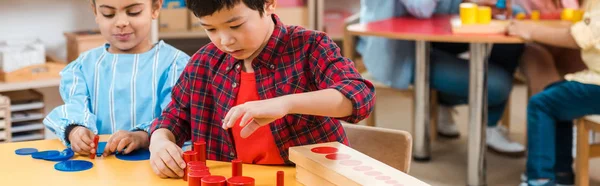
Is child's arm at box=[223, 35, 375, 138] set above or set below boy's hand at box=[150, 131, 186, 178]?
above

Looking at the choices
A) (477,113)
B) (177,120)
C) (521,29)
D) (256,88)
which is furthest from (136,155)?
(477,113)

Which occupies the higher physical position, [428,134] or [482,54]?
[482,54]

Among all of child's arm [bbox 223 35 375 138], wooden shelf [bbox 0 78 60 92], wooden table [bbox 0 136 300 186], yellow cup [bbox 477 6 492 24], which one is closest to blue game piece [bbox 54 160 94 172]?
wooden table [bbox 0 136 300 186]

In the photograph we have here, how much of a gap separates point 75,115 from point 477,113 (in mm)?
1772

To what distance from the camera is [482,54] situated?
9.80 feet

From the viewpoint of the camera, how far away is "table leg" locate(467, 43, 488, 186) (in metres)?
3.00

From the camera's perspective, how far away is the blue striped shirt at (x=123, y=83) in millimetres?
1906

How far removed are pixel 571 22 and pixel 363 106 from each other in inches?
77.1

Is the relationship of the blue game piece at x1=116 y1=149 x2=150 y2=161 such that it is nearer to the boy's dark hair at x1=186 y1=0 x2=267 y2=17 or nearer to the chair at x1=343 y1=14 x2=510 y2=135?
the boy's dark hair at x1=186 y1=0 x2=267 y2=17

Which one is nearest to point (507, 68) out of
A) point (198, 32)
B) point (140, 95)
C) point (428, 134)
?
point (428, 134)

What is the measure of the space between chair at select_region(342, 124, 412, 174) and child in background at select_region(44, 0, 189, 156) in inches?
19.0

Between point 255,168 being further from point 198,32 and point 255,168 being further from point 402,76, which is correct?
point 198,32

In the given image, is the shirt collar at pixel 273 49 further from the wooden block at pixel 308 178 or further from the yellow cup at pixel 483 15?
the yellow cup at pixel 483 15

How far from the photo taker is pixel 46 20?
3.62 metres
